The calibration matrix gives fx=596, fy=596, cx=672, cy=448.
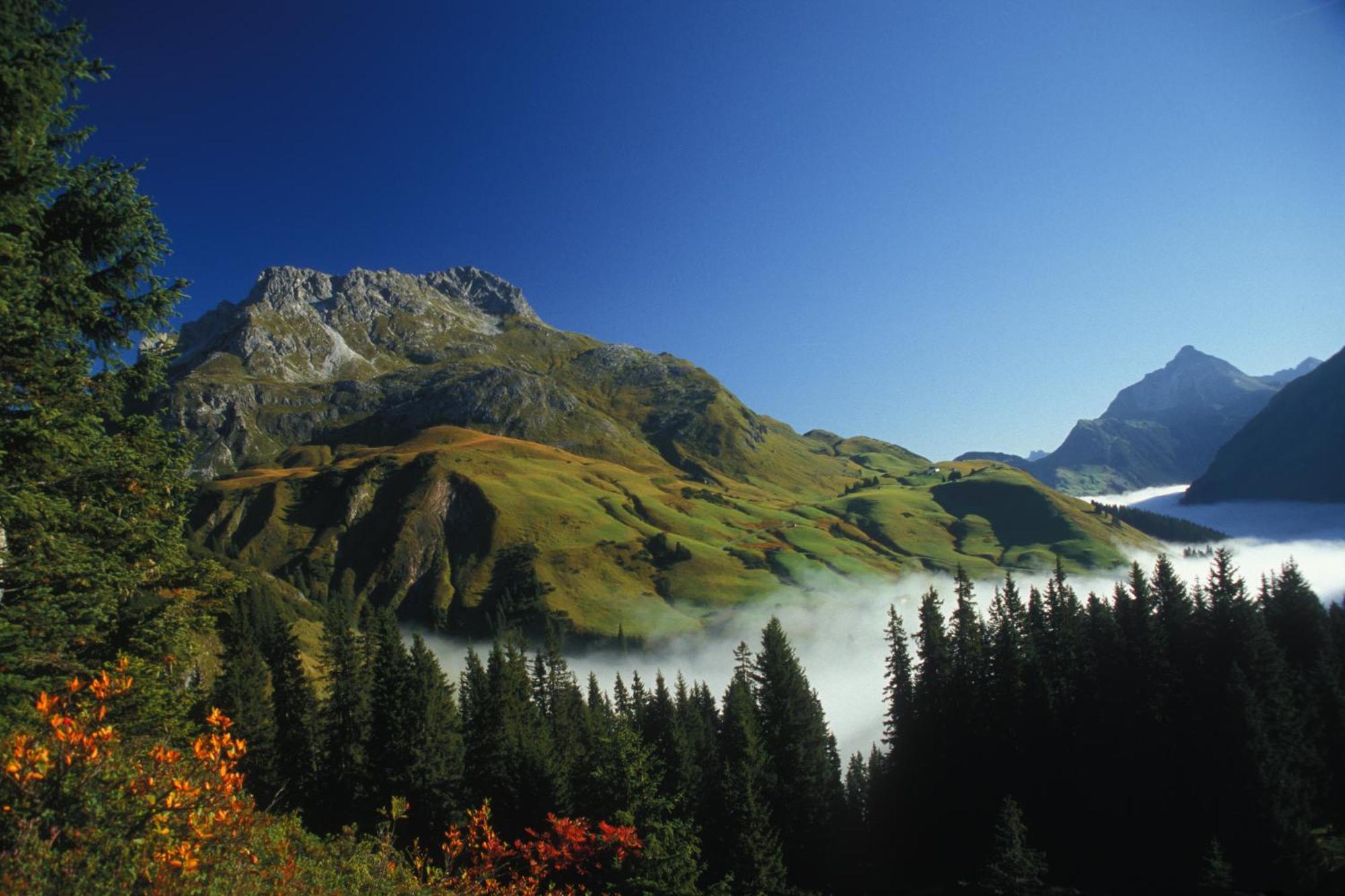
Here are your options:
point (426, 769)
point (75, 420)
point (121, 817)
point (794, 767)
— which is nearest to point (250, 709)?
point (426, 769)

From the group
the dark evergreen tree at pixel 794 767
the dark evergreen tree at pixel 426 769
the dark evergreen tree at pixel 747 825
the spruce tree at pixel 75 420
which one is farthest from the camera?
the dark evergreen tree at pixel 794 767

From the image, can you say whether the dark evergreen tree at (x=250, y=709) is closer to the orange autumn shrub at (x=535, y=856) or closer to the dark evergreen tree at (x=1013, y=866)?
the orange autumn shrub at (x=535, y=856)

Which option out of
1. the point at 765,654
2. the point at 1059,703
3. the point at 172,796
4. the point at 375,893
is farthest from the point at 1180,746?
the point at 172,796

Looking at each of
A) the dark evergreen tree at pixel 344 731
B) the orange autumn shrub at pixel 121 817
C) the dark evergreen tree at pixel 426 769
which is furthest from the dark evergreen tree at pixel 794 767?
the orange autumn shrub at pixel 121 817

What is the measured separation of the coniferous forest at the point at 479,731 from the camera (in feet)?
37.4

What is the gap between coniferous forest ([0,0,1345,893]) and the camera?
11414mm

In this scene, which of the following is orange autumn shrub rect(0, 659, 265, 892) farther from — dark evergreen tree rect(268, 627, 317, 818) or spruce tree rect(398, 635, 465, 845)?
dark evergreen tree rect(268, 627, 317, 818)

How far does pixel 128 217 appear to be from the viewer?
16.2m

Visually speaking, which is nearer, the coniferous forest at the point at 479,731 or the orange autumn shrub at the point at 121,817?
the orange autumn shrub at the point at 121,817

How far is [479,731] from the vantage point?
54250 millimetres

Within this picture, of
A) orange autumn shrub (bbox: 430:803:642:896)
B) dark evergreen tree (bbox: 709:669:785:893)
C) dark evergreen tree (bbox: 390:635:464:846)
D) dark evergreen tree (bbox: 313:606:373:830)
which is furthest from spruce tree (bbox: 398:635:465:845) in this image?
dark evergreen tree (bbox: 709:669:785:893)

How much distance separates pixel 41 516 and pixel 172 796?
10.1 metres

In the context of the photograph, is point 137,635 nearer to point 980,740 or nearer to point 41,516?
point 41,516

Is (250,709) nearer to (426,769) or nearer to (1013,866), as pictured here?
(426,769)
